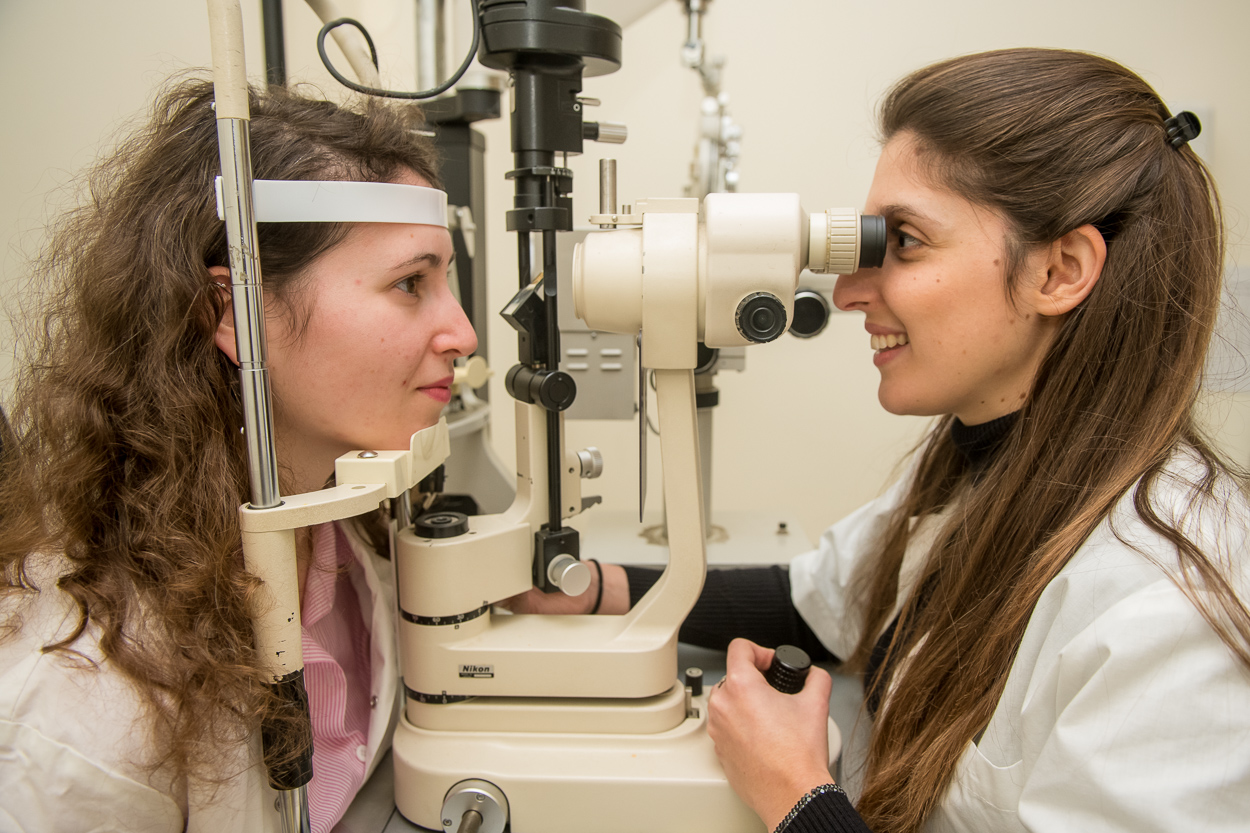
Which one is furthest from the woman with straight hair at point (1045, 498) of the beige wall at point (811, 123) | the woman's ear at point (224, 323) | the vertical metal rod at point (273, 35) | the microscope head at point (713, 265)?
the vertical metal rod at point (273, 35)

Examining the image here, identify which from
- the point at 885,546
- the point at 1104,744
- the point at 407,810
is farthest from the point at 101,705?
the point at 885,546

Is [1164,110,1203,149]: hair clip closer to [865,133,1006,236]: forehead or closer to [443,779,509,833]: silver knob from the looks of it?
[865,133,1006,236]: forehead

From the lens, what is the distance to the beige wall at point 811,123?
2.06m

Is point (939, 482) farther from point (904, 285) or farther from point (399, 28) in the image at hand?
point (399, 28)

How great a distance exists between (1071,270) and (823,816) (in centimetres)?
58

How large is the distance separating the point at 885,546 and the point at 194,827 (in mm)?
818

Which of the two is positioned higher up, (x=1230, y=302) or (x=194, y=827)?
(x=1230, y=302)

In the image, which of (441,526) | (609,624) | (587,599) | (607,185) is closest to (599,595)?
(587,599)

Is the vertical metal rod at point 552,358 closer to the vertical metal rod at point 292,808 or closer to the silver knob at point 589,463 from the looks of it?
the silver knob at point 589,463

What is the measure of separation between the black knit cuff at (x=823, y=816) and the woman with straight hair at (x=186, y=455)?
0.41 m

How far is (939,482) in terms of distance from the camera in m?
1.02

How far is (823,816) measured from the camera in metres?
0.66

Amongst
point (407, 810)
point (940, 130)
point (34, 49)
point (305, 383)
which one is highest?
point (34, 49)

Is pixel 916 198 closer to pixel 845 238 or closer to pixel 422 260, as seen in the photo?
pixel 845 238
